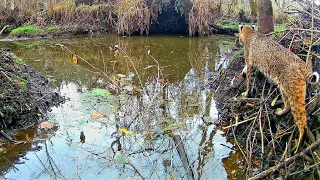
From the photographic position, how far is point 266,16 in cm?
607

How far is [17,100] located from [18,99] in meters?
0.03

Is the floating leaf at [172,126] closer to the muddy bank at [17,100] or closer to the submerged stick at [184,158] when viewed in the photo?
the submerged stick at [184,158]

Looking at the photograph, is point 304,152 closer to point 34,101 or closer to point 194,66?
point 34,101

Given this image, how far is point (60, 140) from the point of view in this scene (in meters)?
4.54

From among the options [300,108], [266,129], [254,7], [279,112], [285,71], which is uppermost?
[254,7]

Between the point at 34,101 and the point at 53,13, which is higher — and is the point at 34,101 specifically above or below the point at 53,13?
below

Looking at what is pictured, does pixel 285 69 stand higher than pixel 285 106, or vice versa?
pixel 285 69

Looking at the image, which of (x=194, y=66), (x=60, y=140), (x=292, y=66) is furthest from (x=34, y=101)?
(x=194, y=66)

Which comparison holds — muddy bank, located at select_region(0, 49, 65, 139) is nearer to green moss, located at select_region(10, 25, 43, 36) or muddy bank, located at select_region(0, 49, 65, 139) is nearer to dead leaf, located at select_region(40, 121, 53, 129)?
dead leaf, located at select_region(40, 121, 53, 129)

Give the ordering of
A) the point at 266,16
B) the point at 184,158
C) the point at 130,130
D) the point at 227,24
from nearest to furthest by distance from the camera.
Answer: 1. the point at 184,158
2. the point at 130,130
3. the point at 266,16
4. the point at 227,24

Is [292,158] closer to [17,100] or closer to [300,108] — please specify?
[300,108]

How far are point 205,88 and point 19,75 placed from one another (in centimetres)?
342

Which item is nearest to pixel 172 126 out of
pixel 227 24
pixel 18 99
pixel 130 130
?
pixel 130 130

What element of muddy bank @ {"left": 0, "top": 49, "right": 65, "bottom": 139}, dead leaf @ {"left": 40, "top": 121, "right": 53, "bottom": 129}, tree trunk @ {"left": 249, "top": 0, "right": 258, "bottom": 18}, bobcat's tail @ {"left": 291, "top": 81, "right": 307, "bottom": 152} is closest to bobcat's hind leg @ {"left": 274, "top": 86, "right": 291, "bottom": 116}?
bobcat's tail @ {"left": 291, "top": 81, "right": 307, "bottom": 152}
